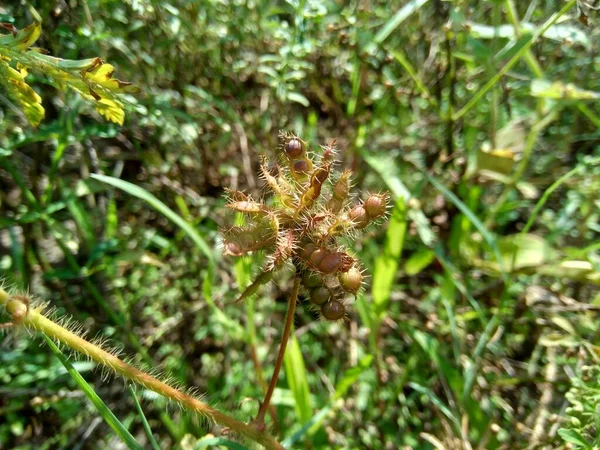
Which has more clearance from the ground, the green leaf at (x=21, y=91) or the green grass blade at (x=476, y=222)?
the green grass blade at (x=476, y=222)

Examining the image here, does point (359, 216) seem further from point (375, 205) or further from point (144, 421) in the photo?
point (144, 421)

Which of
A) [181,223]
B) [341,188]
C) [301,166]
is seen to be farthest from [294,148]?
[181,223]

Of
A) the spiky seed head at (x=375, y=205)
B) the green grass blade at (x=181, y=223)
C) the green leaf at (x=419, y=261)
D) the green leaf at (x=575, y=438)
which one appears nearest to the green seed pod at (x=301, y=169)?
the spiky seed head at (x=375, y=205)

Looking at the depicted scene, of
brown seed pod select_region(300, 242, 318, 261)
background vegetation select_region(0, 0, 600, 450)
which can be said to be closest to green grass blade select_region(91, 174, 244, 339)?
background vegetation select_region(0, 0, 600, 450)

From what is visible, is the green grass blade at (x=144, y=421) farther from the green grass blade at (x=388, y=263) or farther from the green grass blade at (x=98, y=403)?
the green grass blade at (x=388, y=263)

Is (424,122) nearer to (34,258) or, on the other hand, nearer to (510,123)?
(510,123)

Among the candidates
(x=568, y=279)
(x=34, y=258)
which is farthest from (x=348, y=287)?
(x=34, y=258)

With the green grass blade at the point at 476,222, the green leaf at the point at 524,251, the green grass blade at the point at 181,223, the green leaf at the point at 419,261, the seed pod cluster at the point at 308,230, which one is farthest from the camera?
the green leaf at the point at 419,261
